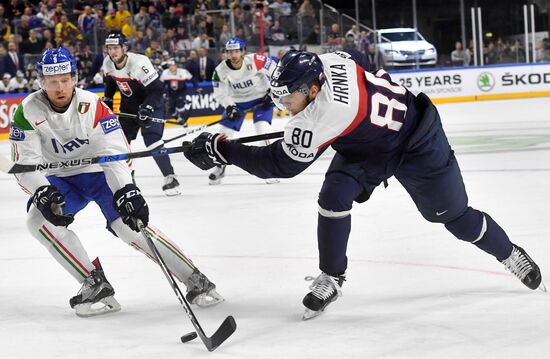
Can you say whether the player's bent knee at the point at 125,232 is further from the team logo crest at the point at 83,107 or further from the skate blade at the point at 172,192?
the skate blade at the point at 172,192

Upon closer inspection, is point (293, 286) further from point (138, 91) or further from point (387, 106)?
point (138, 91)

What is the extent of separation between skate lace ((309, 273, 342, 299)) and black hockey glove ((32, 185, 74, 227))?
100cm

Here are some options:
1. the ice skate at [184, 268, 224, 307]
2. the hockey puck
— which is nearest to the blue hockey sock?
the ice skate at [184, 268, 224, 307]

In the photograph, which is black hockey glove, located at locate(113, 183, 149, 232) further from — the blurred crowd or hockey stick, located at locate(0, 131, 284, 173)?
the blurred crowd

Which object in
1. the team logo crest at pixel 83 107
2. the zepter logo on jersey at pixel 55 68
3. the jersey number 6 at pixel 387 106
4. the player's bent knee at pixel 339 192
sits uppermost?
the zepter logo on jersey at pixel 55 68

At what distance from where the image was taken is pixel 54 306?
3859 millimetres

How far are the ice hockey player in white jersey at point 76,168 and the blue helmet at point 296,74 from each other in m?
0.74

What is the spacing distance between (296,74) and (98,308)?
131cm

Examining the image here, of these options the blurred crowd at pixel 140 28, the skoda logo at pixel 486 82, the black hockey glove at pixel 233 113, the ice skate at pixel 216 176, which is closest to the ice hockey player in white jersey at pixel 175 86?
the blurred crowd at pixel 140 28

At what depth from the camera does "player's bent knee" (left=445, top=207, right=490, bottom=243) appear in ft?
11.6

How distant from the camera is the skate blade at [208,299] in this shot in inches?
146

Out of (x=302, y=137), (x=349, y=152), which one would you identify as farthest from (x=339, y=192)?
(x=302, y=137)

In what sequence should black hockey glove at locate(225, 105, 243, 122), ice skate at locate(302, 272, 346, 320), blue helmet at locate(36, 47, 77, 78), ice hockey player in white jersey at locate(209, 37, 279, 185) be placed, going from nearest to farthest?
ice skate at locate(302, 272, 346, 320) < blue helmet at locate(36, 47, 77, 78) < black hockey glove at locate(225, 105, 243, 122) < ice hockey player in white jersey at locate(209, 37, 279, 185)

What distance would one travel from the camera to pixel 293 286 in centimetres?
398
